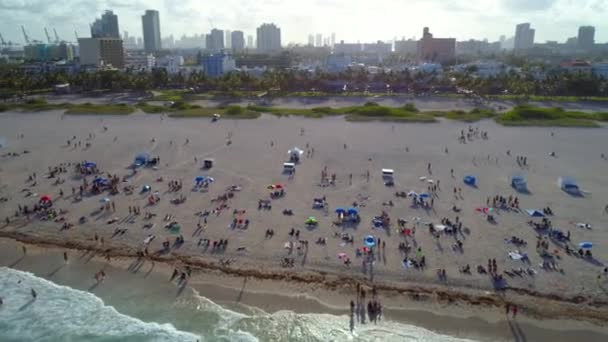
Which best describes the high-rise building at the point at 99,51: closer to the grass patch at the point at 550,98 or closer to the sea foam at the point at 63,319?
the grass patch at the point at 550,98

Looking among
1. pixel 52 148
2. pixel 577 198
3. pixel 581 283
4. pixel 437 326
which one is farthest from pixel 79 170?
pixel 577 198

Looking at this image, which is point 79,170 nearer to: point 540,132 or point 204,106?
point 204,106

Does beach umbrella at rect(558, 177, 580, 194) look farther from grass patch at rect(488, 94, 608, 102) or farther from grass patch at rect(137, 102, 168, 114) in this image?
grass patch at rect(137, 102, 168, 114)

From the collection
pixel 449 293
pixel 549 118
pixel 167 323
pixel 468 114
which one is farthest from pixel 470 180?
pixel 549 118

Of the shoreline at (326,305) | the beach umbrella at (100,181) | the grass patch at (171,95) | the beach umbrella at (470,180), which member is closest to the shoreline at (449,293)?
the shoreline at (326,305)

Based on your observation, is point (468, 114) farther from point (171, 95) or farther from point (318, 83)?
point (171, 95)

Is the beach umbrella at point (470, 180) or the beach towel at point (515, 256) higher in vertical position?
the beach umbrella at point (470, 180)
